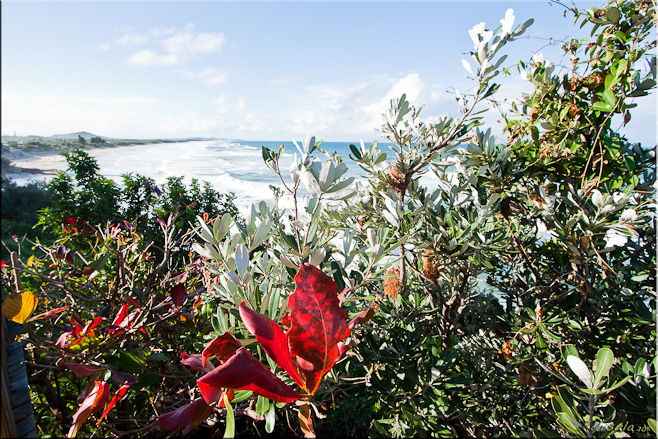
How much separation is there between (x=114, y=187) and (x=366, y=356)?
5.63 m

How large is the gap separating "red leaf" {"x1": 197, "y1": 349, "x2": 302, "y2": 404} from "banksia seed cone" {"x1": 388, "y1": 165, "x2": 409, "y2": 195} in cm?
122

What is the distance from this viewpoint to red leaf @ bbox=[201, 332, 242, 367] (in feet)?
2.60

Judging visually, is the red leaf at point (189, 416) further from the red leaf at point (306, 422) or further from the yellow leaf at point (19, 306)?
the yellow leaf at point (19, 306)

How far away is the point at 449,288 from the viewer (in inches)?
85.5

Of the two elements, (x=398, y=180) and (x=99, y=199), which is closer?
(x=398, y=180)

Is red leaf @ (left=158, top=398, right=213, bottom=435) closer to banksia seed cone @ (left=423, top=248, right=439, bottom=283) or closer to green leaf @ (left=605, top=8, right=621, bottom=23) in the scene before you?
banksia seed cone @ (left=423, top=248, right=439, bottom=283)

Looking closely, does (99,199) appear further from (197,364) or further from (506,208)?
(506,208)

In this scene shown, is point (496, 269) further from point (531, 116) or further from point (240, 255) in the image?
point (240, 255)

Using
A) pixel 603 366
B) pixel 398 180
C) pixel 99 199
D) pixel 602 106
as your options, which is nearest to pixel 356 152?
pixel 398 180

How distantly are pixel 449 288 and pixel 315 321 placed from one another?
1645 millimetres

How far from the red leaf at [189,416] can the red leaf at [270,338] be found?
0.70 ft

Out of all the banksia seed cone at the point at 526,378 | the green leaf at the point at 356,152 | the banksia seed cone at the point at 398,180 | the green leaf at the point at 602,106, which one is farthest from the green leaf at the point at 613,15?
the banksia seed cone at the point at 526,378

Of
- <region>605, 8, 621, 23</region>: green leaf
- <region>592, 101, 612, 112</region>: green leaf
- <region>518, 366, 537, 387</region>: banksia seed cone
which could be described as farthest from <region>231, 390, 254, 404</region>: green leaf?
<region>605, 8, 621, 23</region>: green leaf

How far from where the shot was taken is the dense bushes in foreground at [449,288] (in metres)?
1.17
